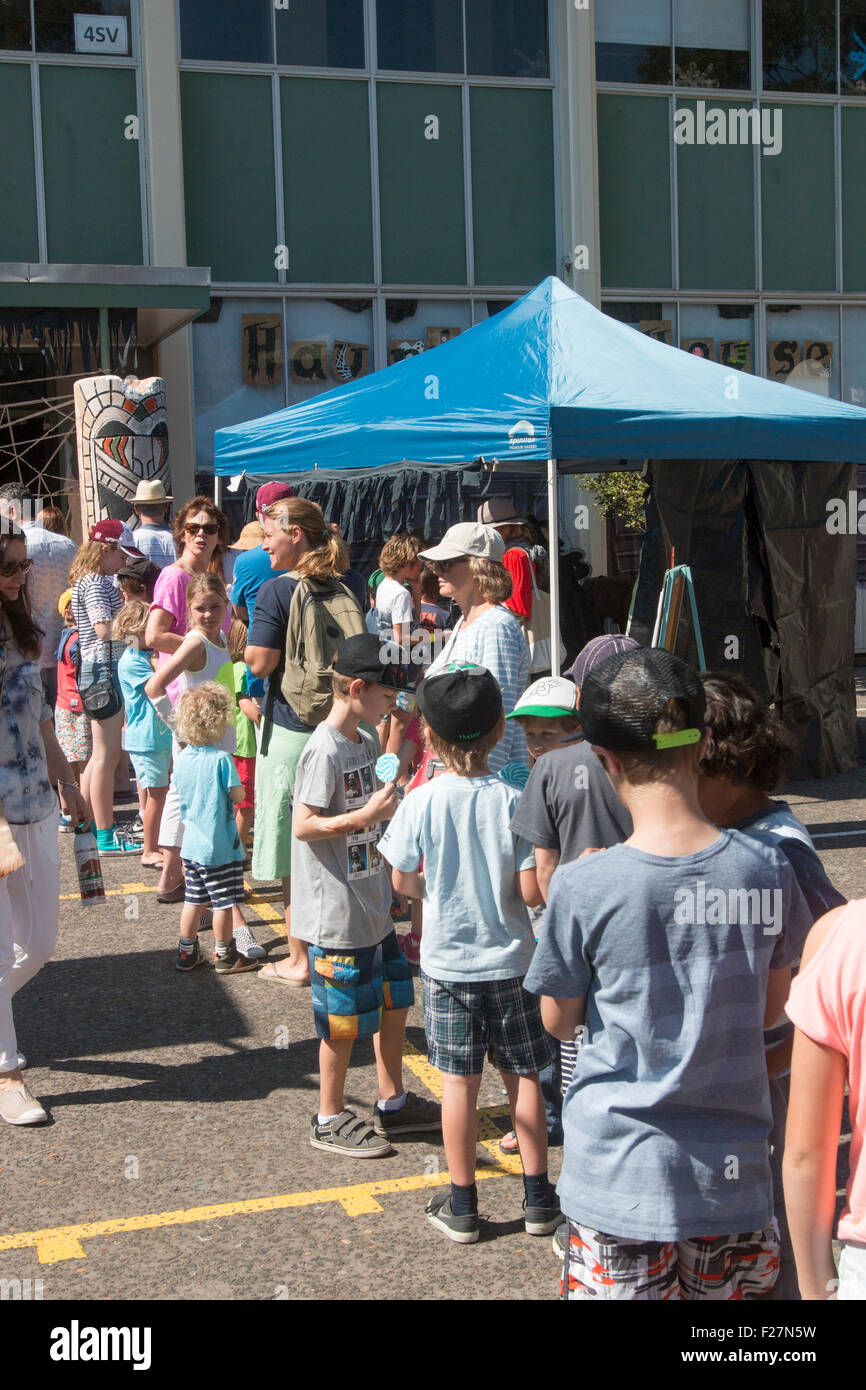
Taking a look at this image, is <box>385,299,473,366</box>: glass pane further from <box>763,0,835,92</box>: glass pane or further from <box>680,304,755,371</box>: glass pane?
<box>763,0,835,92</box>: glass pane

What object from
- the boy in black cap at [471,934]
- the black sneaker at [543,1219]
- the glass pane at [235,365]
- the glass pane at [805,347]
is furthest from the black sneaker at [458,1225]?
the glass pane at [805,347]

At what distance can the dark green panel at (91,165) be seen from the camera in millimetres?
14125

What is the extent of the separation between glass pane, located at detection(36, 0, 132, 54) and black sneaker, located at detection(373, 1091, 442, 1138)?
13456 mm

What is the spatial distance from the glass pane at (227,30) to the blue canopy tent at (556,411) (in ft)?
24.8

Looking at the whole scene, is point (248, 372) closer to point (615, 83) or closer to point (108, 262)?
point (108, 262)

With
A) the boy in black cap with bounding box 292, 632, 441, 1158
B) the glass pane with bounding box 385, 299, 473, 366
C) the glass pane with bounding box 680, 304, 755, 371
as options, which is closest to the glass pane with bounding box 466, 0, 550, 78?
the glass pane with bounding box 385, 299, 473, 366

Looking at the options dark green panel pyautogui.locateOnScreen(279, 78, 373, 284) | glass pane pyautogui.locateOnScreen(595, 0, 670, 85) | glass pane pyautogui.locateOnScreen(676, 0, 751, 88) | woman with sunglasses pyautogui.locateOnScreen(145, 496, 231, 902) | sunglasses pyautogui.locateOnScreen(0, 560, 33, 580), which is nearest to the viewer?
sunglasses pyautogui.locateOnScreen(0, 560, 33, 580)

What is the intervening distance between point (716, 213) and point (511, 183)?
2726 mm

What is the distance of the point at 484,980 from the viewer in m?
3.45

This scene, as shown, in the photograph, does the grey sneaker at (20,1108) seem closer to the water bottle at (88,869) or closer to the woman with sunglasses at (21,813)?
the woman with sunglasses at (21,813)

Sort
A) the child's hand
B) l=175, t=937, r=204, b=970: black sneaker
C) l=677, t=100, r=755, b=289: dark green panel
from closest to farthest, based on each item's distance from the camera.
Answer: the child's hand → l=175, t=937, r=204, b=970: black sneaker → l=677, t=100, r=755, b=289: dark green panel

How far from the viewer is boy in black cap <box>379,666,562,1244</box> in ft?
11.3

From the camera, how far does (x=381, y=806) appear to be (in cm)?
395

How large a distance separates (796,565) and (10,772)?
280 inches
